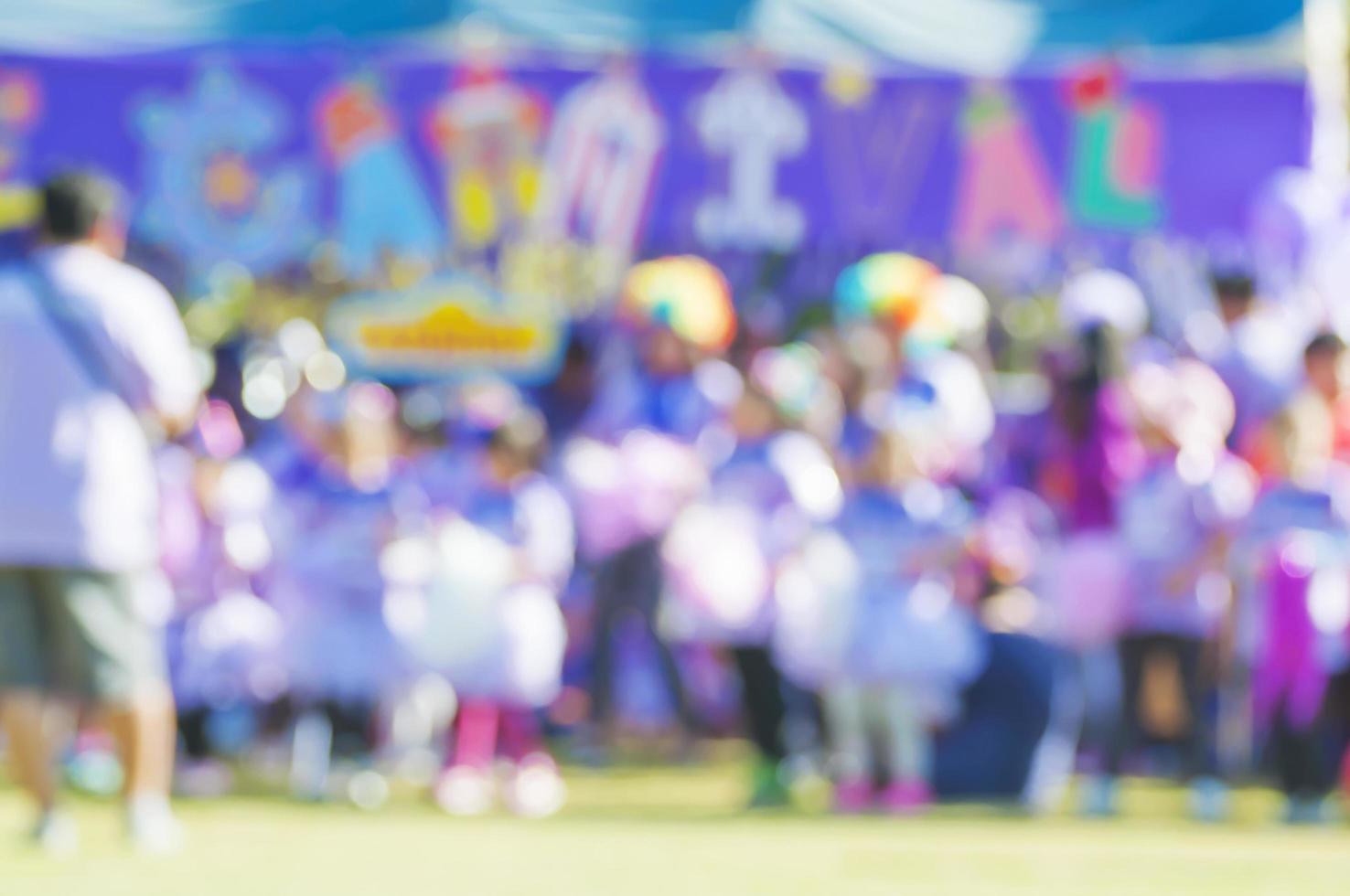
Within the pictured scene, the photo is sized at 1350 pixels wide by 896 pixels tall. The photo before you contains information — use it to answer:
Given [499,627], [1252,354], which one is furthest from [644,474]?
[1252,354]

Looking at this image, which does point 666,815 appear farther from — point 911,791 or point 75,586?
point 75,586

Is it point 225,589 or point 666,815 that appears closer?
point 666,815

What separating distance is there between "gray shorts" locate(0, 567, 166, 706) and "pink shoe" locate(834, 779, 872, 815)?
2429 millimetres

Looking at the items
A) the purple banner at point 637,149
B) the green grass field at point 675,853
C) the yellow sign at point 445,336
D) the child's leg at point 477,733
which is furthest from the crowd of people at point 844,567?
the yellow sign at point 445,336

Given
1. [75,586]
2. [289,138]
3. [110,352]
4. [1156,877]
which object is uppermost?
[289,138]

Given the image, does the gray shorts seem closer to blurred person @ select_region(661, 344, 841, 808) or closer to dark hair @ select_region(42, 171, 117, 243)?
dark hair @ select_region(42, 171, 117, 243)

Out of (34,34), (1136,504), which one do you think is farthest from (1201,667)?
(34,34)

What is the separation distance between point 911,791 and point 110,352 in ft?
9.78

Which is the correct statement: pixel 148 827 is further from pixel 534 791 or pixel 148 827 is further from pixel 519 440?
pixel 519 440

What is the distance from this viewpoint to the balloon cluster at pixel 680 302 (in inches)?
393

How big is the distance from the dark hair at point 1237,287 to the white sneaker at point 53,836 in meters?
4.72

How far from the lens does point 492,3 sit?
382 inches

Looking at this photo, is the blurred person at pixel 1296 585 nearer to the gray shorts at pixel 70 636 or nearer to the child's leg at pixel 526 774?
the child's leg at pixel 526 774

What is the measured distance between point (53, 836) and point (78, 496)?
0.87m
